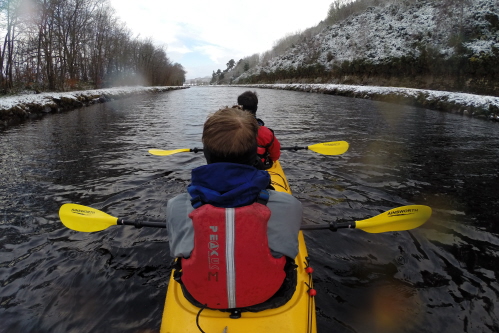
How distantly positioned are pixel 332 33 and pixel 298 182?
2129 inches

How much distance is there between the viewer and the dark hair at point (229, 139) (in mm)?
1619

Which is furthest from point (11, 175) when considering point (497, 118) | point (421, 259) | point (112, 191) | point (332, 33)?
point (332, 33)

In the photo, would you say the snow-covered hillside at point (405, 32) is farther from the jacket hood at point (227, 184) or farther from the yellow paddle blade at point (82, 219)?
the yellow paddle blade at point (82, 219)

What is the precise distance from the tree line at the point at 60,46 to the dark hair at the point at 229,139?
20881 mm

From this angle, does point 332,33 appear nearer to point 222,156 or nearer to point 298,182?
point 298,182

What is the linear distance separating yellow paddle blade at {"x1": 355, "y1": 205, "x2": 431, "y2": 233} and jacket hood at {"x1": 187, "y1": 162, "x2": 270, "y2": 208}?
177 centimetres

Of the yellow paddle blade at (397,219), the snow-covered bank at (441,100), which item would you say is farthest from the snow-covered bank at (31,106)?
the snow-covered bank at (441,100)

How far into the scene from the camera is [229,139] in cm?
162

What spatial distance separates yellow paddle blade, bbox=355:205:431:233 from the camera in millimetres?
2943

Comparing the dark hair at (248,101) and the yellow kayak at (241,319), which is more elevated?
the dark hair at (248,101)

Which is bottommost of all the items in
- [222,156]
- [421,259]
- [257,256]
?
[421,259]

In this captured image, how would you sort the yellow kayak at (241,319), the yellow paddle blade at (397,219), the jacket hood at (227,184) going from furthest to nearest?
the yellow paddle blade at (397,219) < the yellow kayak at (241,319) < the jacket hood at (227,184)

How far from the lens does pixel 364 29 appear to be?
44000 millimetres

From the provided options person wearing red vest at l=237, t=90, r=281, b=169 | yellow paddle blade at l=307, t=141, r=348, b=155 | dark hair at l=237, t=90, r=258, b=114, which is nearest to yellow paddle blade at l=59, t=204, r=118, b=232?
person wearing red vest at l=237, t=90, r=281, b=169
